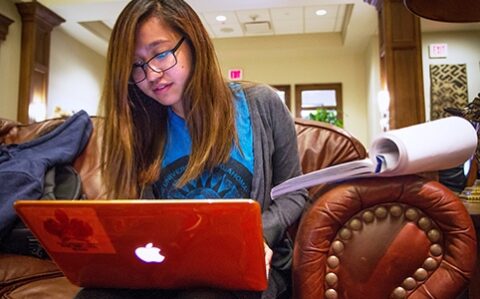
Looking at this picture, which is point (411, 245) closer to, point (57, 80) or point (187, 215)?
point (187, 215)

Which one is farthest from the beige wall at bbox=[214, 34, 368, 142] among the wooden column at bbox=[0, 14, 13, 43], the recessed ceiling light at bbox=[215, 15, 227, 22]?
the wooden column at bbox=[0, 14, 13, 43]

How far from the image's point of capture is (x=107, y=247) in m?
0.61

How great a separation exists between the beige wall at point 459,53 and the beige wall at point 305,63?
1.25m

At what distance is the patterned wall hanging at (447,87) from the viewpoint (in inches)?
201

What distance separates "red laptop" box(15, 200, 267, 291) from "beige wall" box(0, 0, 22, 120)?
429 centimetres

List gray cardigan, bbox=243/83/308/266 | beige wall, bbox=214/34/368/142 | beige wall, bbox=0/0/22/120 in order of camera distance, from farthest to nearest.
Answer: beige wall, bbox=214/34/368/142
beige wall, bbox=0/0/22/120
gray cardigan, bbox=243/83/308/266

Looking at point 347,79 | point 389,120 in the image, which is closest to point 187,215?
point 389,120

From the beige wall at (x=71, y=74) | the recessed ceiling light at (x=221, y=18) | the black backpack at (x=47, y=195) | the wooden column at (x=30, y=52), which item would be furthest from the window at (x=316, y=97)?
the black backpack at (x=47, y=195)

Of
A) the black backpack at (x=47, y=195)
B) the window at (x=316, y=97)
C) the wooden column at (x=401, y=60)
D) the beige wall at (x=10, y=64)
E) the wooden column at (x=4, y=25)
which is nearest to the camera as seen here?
the black backpack at (x=47, y=195)

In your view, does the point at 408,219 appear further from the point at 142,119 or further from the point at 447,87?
the point at 447,87

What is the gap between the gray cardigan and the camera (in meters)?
0.88

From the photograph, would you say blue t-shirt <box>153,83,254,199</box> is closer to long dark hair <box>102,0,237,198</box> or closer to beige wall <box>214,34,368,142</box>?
long dark hair <box>102,0,237,198</box>

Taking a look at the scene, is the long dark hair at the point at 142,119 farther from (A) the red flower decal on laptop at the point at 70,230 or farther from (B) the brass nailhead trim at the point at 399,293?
(B) the brass nailhead trim at the point at 399,293

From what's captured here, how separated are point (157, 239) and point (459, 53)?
5.65 m
